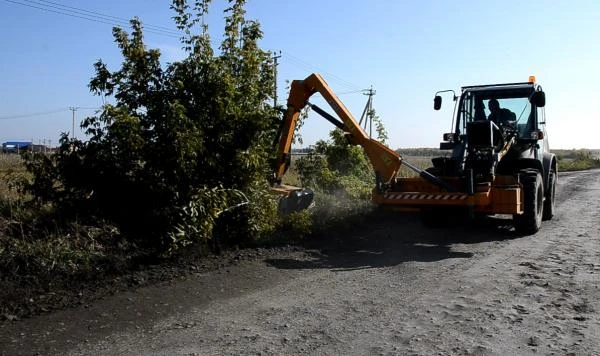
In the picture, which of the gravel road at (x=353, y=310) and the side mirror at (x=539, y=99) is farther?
the side mirror at (x=539, y=99)

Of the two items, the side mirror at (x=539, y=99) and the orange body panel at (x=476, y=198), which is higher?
the side mirror at (x=539, y=99)

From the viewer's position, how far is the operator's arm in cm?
998

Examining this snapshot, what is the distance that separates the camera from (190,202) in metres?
7.60

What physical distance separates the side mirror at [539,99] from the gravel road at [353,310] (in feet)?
12.4

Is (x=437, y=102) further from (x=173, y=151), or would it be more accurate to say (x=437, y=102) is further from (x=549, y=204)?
(x=173, y=151)

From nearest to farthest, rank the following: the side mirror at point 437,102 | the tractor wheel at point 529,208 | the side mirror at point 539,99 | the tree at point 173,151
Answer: the tree at point 173,151 → the tractor wheel at point 529,208 → the side mirror at point 539,99 → the side mirror at point 437,102

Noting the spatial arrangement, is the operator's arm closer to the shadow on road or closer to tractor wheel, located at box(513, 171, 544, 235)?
the shadow on road

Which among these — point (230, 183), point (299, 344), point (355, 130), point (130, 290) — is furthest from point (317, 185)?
point (299, 344)

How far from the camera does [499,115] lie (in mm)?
12453

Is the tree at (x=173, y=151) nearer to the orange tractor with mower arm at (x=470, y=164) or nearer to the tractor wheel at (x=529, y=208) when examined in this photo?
the orange tractor with mower arm at (x=470, y=164)

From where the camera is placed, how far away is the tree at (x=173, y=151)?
25.0 ft

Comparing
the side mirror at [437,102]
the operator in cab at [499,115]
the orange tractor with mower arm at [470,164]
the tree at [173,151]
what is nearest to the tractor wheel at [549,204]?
the orange tractor with mower arm at [470,164]

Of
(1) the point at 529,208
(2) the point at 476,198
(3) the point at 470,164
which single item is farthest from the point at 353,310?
(1) the point at 529,208

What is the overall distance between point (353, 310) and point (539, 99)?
7.97 m
